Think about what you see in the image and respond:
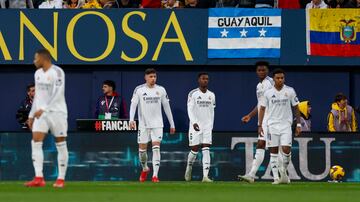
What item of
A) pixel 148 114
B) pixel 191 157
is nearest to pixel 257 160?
pixel 191 157

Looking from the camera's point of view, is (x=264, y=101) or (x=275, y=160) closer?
(x=275, y=160)

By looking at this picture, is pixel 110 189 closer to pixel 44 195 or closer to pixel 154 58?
pixel 44 195

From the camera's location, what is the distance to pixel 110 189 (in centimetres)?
1877

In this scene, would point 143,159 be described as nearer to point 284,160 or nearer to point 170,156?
point 170,156

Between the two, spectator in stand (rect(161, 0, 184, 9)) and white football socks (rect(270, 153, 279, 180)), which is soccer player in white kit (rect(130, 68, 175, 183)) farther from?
spectator in stand (rect(161, 0, 184, 9))

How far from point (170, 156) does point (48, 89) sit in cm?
867

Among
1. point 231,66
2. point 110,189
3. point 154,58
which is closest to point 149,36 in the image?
point 154,58

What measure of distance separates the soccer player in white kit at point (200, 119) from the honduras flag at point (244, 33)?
250 centimetres

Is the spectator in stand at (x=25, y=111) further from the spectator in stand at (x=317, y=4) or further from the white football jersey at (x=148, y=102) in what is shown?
the spectator in stand at (x=317, y=4)

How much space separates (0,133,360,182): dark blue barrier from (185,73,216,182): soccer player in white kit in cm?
128

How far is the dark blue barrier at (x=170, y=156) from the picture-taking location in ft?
85.0

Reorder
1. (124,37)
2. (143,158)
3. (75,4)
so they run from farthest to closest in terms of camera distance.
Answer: (75,4) < (124,37) < (143,158)

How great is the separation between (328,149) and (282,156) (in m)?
4.03

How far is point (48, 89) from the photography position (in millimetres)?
17766
